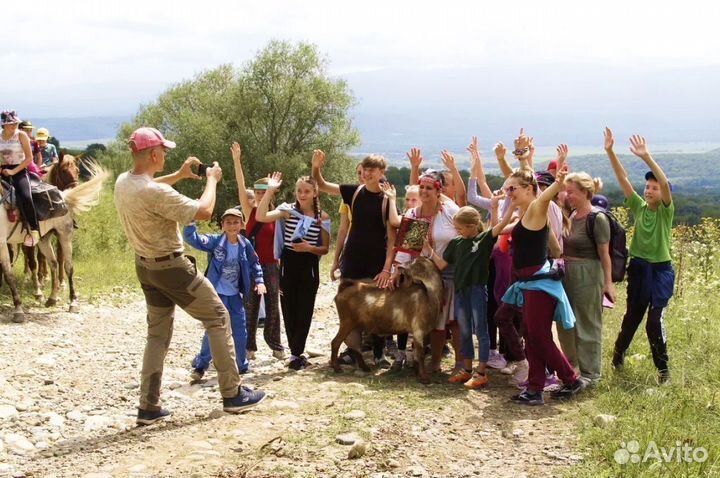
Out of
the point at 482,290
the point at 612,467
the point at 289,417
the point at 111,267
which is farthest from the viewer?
the point at 111,267

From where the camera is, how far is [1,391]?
6898 millimetres

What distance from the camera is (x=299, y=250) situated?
7762 mm

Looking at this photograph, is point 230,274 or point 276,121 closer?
point 230,274

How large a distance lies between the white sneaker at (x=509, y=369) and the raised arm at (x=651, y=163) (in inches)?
87.0

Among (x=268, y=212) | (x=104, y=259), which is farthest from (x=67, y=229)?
(x=268, y=212)

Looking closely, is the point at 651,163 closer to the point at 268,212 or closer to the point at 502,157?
the point at 502,157

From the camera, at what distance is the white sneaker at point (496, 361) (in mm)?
7750

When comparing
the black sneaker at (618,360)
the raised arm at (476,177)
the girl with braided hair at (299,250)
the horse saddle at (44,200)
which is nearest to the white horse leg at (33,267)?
the horse saddle at (44,200)

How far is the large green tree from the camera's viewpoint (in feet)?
122

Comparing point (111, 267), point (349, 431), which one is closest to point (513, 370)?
point (349, 431)

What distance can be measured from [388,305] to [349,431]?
1.96 meters

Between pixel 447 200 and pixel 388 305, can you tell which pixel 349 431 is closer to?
pixel 388 305

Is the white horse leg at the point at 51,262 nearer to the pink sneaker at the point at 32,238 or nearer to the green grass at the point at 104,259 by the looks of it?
the pink sneaker at the point at 32,238

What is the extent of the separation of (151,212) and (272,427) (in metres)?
1.86
